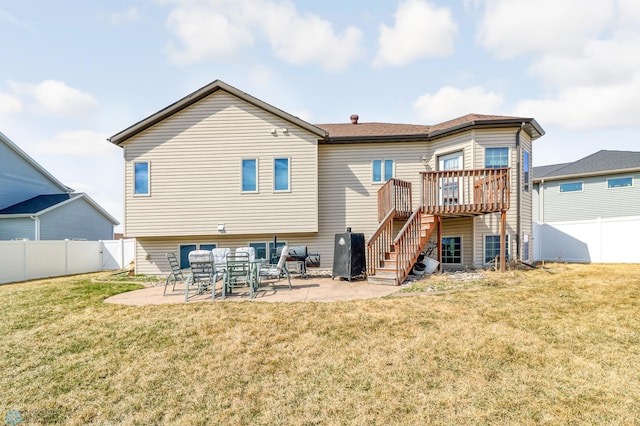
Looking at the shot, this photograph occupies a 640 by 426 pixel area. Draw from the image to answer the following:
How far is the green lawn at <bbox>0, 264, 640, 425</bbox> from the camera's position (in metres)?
3.35

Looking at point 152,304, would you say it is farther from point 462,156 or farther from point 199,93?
point 462,156

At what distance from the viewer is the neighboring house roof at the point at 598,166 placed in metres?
16.3

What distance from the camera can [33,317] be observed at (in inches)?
252

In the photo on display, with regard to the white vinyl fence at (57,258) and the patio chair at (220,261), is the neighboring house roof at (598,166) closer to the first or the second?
the patio chair at (220,261)

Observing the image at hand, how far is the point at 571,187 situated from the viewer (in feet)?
58.4

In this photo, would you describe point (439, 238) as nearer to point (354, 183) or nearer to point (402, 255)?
point (402, 255)

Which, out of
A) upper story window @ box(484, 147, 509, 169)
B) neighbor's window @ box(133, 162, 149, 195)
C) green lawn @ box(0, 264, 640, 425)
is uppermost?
upper story window @ box(484, 147, 509, 169)

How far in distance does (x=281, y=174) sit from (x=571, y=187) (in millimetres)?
17038

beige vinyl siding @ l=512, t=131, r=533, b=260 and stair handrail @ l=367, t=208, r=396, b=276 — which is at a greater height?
beige vinyl siding @ l=512, t=131, r=533, b=260

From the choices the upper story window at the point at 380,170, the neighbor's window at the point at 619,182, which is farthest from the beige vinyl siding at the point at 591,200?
the upper story window at the point at 380,170

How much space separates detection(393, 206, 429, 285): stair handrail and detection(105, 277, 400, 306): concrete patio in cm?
65

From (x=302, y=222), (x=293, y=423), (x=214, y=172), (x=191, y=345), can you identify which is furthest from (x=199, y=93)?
(x=293, y=423)

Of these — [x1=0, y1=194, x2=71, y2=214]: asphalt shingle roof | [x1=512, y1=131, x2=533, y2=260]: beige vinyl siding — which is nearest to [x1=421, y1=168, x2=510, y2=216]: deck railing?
[x1=512, y1=131, x2=533, y2=260]: beige vinyl siding

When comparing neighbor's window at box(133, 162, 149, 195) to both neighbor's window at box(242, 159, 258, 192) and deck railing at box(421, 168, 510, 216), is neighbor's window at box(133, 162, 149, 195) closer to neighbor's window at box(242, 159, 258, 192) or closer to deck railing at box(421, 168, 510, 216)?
neighbor's window at box(242, 159, 258, 192)
